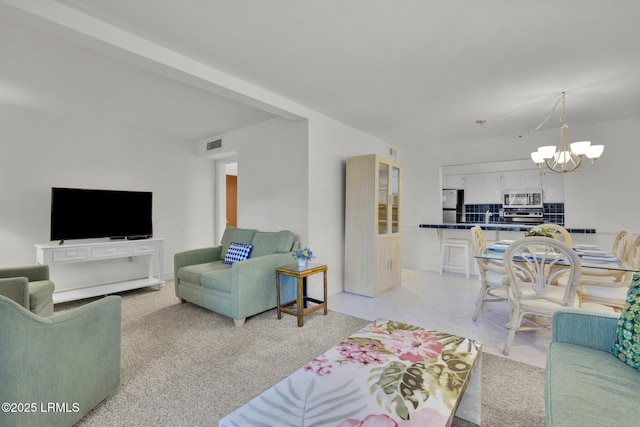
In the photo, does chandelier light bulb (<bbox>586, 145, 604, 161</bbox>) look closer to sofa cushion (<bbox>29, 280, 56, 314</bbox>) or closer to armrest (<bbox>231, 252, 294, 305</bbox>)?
armrest (<bbox>231, 252, 294, 305</bbox>)

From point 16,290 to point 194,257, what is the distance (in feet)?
5.81

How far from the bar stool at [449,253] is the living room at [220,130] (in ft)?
4.85

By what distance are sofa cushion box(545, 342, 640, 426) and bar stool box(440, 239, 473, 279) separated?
3.84 metres

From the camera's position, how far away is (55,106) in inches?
141

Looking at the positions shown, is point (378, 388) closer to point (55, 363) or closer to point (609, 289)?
point (55, 363)

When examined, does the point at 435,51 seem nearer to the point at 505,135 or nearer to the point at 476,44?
the point at 476,44

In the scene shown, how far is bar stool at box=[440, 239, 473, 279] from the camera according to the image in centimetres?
513

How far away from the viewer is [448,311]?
3.41m

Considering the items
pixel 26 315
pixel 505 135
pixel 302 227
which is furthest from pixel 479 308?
pixel 26 315

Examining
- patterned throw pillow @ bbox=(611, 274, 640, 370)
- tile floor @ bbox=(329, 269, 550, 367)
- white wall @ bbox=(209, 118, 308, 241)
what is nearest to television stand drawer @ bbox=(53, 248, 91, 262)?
white wall @ bbox=(209, 118, 308, 241)

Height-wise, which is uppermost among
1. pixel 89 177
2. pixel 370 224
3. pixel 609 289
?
pixel 89 177

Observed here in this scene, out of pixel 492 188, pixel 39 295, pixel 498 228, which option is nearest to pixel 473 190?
pixel 492 188

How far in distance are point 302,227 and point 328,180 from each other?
2.55 feet

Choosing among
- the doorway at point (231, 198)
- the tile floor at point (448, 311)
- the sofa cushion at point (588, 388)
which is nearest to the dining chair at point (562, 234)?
the tile floor at point (448, 311)
